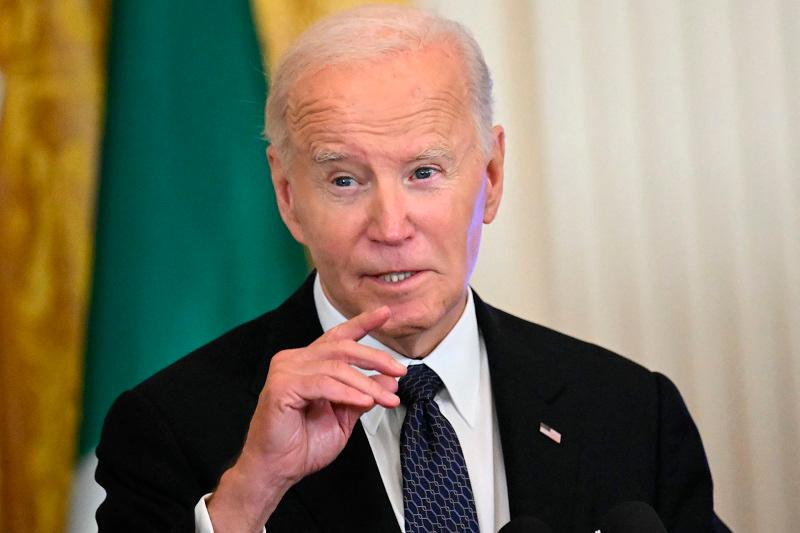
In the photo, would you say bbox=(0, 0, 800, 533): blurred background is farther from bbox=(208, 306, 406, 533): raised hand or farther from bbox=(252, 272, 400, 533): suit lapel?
bbox=(208, 306, 406, 533): raised hand

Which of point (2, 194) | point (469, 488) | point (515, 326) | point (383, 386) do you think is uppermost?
point (2, 194)

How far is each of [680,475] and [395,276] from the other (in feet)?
2.40

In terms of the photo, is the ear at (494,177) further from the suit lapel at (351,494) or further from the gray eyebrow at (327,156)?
the suit lapel at (351,494)

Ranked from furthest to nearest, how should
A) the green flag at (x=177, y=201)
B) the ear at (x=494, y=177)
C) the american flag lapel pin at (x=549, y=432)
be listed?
the green flag at (x=177, y=201) < the ear at (x=494, y=177) < the american flag lapel pin at (x=549, y=432)

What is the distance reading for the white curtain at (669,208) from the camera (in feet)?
11.9

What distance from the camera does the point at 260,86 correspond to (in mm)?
3352

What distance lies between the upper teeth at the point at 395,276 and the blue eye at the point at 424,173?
0.61 feet

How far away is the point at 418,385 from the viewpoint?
233 centimetres

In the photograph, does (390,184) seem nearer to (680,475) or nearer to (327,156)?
(327,156)

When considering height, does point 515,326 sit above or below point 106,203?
below

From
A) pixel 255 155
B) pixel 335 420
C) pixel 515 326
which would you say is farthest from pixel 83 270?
pixel 335 420

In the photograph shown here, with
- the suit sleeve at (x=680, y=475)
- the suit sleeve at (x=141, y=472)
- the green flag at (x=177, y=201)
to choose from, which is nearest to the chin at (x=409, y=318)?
the suit sleeve at (x=141, y=472)

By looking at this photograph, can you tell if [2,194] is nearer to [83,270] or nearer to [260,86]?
[83,270]

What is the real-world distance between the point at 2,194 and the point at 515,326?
4.61 feet
